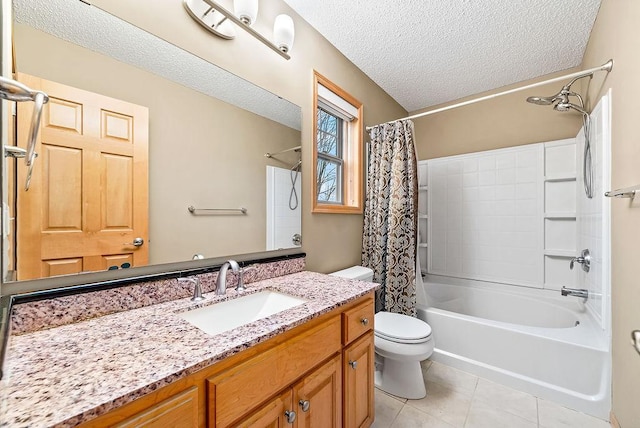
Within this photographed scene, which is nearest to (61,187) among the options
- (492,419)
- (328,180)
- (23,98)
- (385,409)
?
(23,98)

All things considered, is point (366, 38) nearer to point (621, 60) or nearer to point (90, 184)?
point (621, 60)

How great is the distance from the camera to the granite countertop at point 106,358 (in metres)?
0.49

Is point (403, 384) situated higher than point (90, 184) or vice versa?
point (90, 184)

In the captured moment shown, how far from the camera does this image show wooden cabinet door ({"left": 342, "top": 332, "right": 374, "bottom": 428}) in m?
1.20

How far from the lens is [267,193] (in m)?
1.55

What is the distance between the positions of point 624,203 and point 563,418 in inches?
50.0

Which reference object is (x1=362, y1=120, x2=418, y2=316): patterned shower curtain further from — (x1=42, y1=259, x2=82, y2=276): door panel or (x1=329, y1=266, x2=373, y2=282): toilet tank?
(x1=42, y1=259, x2=82, y2=276): door panel

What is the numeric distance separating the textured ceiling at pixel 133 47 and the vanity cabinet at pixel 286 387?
3.82 feet

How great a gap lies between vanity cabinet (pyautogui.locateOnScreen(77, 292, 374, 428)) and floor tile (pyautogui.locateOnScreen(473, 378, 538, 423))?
2.94ft

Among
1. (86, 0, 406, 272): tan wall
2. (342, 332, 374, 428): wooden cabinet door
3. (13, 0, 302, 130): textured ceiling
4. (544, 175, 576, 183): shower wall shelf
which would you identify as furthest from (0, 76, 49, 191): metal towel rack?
(544, 175, 576, 183): shower wall shelf

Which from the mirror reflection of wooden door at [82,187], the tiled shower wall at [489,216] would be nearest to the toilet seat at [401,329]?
the tiled shower wall at [489,216]

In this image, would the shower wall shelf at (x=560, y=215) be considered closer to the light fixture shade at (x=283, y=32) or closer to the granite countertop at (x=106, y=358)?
the granite countertop at (x=106, y=358)

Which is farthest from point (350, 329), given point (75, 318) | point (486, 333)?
point (486, 333)

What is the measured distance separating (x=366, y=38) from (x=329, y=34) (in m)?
0.28
